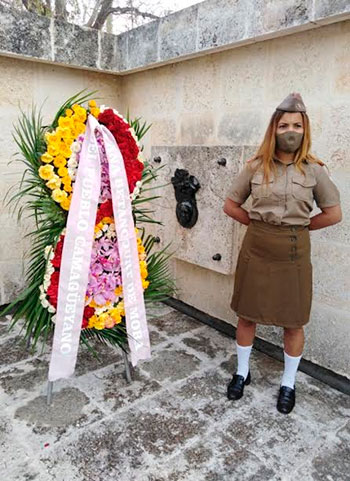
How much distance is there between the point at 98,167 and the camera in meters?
1.99

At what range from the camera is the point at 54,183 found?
A: 6.51 ft

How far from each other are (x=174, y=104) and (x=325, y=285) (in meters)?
1.86

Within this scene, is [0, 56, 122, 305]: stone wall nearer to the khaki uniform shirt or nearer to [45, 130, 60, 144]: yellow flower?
[45, 130, 60, 144]: yellow flower

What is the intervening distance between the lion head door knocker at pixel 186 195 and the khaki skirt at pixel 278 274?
90 cm

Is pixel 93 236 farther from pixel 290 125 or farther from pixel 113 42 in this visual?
pixel 113 42

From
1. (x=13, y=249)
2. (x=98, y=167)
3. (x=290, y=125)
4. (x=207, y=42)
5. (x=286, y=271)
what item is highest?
(x=207, y=42)

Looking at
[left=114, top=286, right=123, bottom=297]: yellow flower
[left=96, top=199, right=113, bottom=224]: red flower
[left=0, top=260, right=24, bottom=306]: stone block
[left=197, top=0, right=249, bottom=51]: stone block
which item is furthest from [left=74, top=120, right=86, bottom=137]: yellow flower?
[left=0, top=260, right=24, bottom=306]: stone block

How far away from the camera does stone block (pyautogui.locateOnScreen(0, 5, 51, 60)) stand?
2.79 meters

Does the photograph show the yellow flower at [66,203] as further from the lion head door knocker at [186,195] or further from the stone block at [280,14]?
the stone block at [280,14]

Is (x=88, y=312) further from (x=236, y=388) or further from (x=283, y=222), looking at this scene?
(x=283, y=222)

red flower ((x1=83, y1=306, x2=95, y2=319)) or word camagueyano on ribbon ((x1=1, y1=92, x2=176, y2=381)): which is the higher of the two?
word camagueyano on ribbon ((x1=1, y1=92, x2=176, y2=381))

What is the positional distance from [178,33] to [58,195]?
66.6 inches

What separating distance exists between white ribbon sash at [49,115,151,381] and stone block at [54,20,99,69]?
1.46 meters

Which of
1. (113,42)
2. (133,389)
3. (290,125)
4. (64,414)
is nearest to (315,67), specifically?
(290,125)
